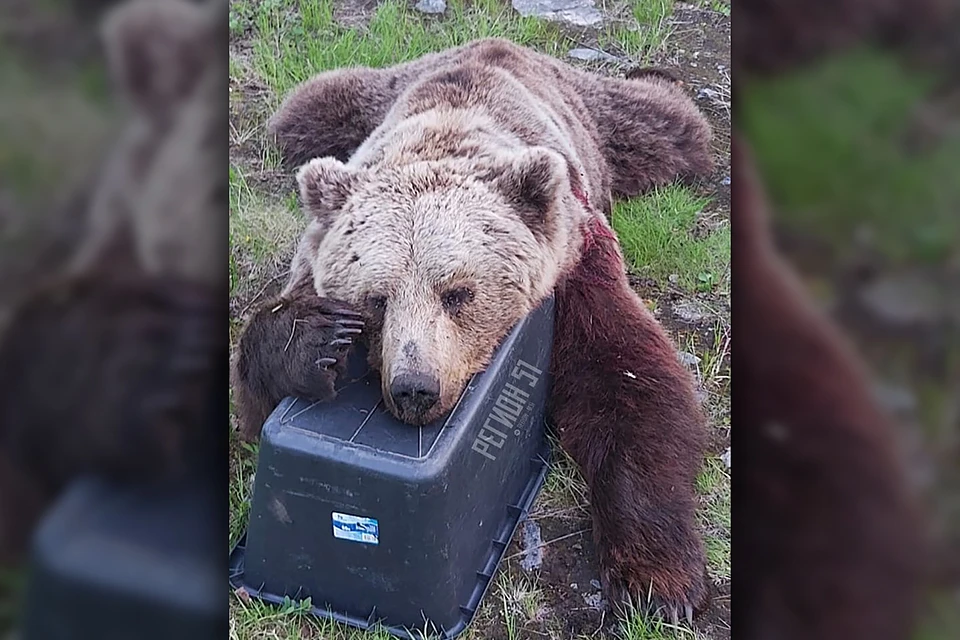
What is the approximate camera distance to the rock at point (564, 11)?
2.20 metres

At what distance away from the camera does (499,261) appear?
2016 millimetres

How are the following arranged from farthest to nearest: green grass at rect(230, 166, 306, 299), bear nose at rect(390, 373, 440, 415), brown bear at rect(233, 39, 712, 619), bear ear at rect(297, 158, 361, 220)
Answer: green grass at rect(230, 166, 306, 299), bear ear at rect(297, 158, 361, 220), brown bear at rect(233, 39, 712, 619), bear nose at rect(390, 373, 440, 415)

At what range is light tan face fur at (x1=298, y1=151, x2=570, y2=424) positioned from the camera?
6.32 ft

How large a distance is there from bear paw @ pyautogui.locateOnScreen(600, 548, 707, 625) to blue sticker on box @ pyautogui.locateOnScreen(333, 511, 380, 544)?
0.61m

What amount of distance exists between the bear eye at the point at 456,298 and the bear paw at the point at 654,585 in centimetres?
78

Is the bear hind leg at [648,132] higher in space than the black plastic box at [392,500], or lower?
higher

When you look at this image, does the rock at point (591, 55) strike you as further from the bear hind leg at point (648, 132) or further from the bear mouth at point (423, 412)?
the bear mouth at point (423, 412)
